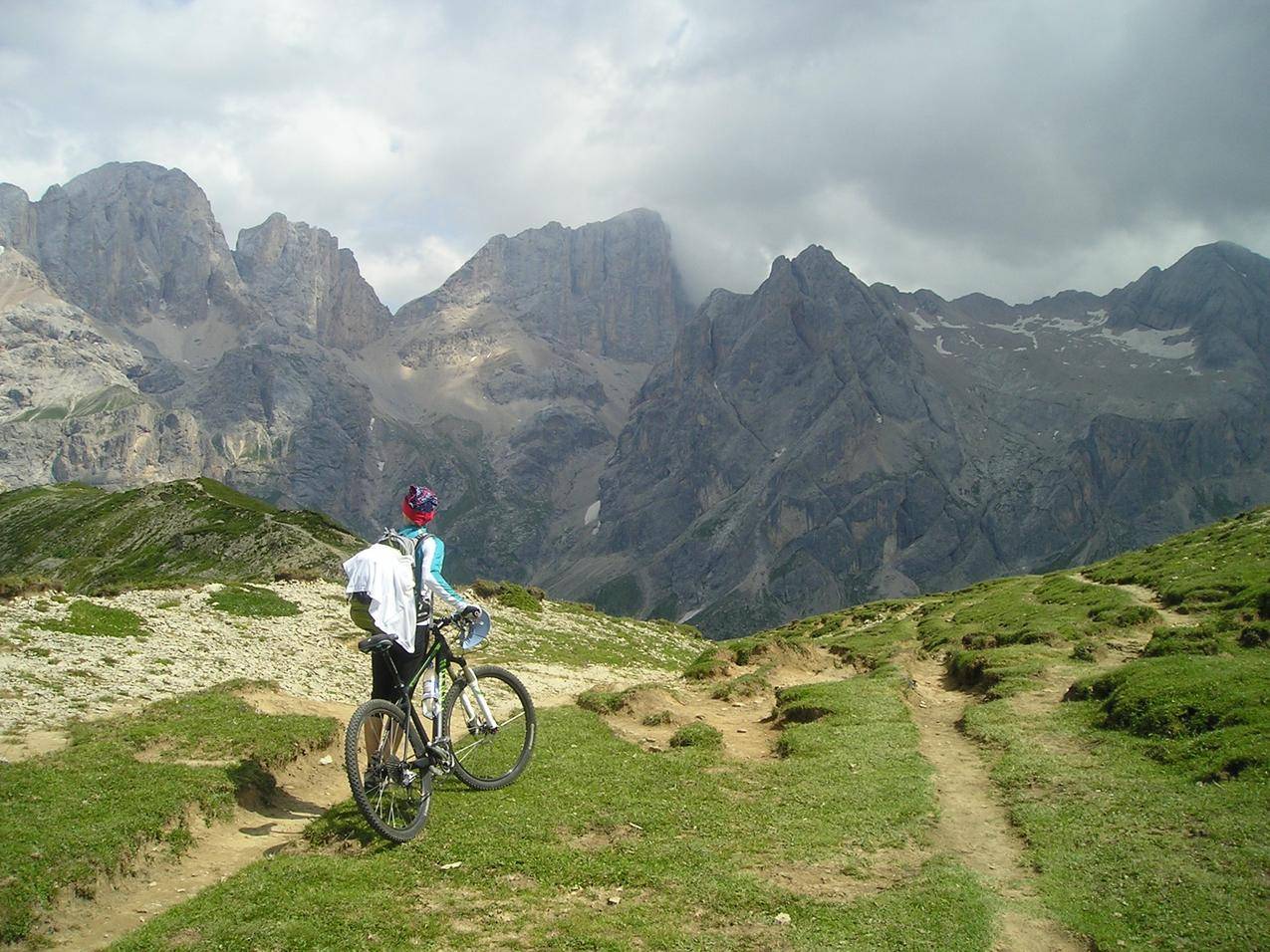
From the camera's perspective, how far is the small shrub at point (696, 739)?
1930 cm

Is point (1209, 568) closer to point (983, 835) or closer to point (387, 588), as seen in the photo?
point (983, 835)

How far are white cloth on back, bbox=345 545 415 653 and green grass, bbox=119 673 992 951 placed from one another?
2946mm

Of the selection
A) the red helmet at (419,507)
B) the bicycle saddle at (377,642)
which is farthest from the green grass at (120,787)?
the red helmet at (419,507)

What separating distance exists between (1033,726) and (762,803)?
954 cm

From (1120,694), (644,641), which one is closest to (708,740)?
(1120,694)

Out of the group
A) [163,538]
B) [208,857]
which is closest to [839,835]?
[208,857]

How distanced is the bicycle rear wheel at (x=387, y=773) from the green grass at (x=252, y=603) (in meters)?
23.0

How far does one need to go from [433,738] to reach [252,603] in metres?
24.3

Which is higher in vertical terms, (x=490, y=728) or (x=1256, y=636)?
(x=490, y=728)

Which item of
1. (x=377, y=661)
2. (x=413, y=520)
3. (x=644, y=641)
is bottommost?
(x=644, y=641)

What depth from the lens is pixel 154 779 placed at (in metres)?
14.5

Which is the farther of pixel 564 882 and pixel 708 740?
pixel 708 740

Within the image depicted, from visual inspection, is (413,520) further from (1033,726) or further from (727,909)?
(1033,726)

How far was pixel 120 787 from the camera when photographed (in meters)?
14.1
